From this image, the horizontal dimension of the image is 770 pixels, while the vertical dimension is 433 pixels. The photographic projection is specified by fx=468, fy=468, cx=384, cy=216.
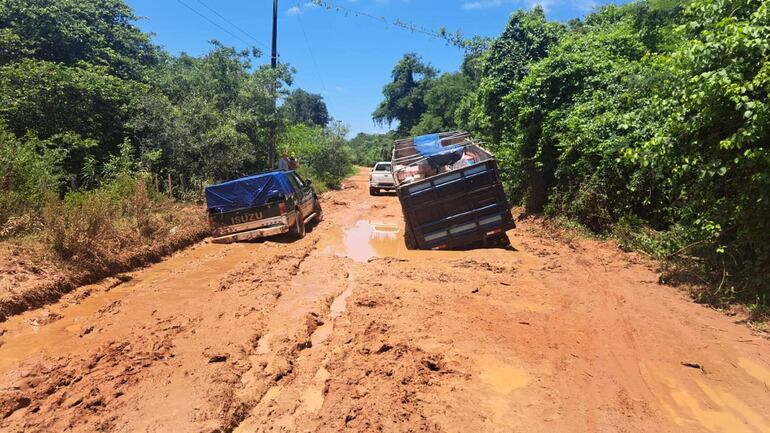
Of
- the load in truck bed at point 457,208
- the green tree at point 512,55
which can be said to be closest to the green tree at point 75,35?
the load in truck bed at point 457,208

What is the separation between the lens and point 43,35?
56.5 ft

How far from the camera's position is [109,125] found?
16.1 meters

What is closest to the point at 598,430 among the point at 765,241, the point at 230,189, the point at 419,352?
the point at 419,352

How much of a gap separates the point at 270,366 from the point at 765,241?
6322mm

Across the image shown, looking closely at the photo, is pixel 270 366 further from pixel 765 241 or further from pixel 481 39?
pixel 481 39

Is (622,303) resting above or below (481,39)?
below

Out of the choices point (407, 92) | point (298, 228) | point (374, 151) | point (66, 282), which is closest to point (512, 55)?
point (298, 228)

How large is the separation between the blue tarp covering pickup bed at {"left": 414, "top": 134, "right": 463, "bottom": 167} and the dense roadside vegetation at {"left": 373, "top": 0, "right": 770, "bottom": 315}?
230 centimetres

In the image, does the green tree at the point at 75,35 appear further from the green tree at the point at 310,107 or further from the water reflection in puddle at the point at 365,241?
the green tree at the point at 310,107

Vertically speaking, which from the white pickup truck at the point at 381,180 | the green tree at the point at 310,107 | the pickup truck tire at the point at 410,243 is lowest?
the pickup truck tire at the point at 410,243

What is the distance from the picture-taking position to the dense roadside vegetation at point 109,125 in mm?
8953

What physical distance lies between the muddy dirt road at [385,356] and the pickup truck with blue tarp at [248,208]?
9.51 ft

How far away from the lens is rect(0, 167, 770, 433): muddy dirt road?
3.71 m

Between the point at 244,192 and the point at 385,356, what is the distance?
7512mm
